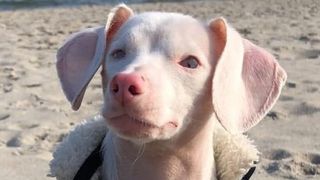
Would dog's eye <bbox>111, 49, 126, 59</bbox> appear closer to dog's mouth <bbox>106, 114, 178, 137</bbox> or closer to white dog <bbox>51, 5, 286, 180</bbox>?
white dog <bbox>51, 5, 286, 180</bbox>

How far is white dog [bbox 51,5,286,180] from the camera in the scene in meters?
2.29

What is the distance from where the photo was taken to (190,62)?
96.5 inches

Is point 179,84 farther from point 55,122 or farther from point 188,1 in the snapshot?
point 188,1

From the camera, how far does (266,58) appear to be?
2553mm

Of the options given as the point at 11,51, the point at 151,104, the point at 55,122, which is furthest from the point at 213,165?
the point at 11,51

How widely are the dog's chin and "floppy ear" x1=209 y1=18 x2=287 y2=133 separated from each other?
0.19 m

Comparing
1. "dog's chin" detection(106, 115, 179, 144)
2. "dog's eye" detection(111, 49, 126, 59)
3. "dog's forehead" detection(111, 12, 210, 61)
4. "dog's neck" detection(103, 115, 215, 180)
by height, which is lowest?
"dog's neck" detection(103, 115, 215, 180)

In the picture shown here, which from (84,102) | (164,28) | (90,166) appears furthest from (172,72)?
(84,102)

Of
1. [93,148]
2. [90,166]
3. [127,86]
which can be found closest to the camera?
[127,86]

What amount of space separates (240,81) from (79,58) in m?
0.53

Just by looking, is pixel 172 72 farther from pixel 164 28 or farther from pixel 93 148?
pixel 93 148

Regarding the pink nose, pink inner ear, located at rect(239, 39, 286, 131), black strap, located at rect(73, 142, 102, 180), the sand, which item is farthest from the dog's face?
black strap, located at rect(73, 142, 102, 180)

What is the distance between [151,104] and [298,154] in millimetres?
2004

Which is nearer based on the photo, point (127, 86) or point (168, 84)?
point (127, 86)
